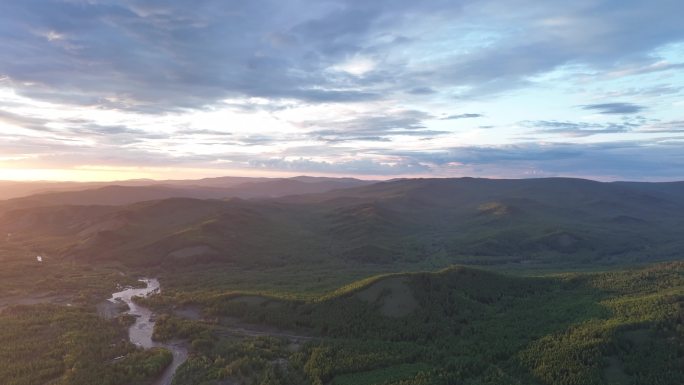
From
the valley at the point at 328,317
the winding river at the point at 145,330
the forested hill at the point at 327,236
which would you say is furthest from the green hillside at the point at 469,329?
the forested hill at the point at 327,236

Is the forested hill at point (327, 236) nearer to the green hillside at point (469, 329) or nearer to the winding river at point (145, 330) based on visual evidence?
the winding river at point (145, 330)

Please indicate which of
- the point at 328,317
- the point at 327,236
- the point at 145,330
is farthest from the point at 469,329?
the point at 327,236

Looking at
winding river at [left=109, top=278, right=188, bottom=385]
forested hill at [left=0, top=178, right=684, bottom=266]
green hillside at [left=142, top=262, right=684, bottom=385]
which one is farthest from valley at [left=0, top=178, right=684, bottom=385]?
forested hill at [left=0, top=178, right=684, bottom=266]

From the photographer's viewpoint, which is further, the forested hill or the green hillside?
the forested hill

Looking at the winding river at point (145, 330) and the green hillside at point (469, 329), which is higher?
the green hillside at point (469, 329)

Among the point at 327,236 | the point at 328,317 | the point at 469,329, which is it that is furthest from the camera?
the point at 327,236

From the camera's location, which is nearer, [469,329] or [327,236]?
[469,329]

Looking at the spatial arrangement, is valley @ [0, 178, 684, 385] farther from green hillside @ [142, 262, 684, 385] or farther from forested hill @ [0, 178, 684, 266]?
forested hill @ [0, 178, 684, 266]

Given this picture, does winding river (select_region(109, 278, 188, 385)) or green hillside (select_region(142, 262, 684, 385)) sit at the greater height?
green hillside (select_region(142, 262, 684, 385))

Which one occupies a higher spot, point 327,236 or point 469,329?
point 469,329

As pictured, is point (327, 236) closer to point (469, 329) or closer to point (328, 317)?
point (328, 317)
